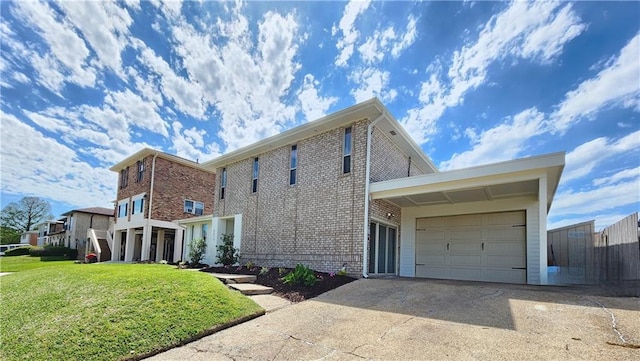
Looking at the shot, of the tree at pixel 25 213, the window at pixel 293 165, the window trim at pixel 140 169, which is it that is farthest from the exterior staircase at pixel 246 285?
the tree at pixel 25 213

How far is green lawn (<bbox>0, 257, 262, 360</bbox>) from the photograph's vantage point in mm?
4586

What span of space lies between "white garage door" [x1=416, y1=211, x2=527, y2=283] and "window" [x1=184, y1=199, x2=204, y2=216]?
1748 centimetres

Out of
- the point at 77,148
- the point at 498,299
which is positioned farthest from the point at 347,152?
the point at 77,148

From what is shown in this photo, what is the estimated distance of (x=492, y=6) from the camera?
29.1ft

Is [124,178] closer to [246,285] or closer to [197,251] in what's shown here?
[197,251]

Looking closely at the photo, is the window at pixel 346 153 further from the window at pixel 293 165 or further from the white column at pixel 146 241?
the white column at pixel 146 241

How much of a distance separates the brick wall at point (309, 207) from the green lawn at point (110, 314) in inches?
166

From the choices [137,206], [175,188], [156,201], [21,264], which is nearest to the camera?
[156,201]

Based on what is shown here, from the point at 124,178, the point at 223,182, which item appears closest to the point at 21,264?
the point at 124,178

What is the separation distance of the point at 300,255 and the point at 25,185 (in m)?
21.2

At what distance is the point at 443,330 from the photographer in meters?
4.89

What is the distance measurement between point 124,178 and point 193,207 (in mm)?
6404

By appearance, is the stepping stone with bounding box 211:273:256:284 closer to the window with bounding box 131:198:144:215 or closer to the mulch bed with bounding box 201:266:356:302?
the mulch bed with bounding box 201:266:356:302

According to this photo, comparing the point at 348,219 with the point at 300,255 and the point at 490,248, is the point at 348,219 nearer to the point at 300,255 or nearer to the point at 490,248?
the point at 300,255
